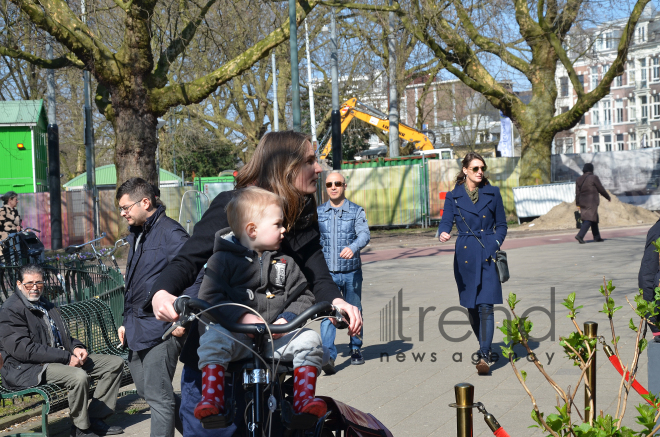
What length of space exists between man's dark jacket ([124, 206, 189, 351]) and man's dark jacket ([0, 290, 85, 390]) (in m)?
1.21

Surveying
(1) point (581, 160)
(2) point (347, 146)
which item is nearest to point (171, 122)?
(2) point (347, 146)

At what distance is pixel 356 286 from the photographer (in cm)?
744

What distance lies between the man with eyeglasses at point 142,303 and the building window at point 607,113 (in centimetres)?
7638

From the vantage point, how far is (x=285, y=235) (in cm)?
304

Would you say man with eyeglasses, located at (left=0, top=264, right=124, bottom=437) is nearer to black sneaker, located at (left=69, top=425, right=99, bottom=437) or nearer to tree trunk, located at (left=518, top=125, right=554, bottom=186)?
black sneaker, located at (left=69, top=425, right=99, bottom=437)

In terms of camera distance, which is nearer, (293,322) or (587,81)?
(293,322)

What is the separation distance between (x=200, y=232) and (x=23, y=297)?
10.4 feet

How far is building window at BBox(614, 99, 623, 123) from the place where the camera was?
72.6m

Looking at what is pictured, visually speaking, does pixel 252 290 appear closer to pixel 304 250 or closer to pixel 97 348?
pixel 304 250

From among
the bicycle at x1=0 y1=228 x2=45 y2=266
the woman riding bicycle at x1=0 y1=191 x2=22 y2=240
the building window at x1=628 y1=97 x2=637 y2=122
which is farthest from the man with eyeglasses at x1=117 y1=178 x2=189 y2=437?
the building window at x1=628 y1=97 x2=637 y2=122

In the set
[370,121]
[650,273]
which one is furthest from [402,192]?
[650,273]

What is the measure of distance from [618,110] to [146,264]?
75.5 meters

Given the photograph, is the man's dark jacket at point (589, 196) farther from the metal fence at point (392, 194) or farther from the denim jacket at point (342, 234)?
the denim jacket at point (342, 234)

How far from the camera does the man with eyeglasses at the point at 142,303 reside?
4293mm
